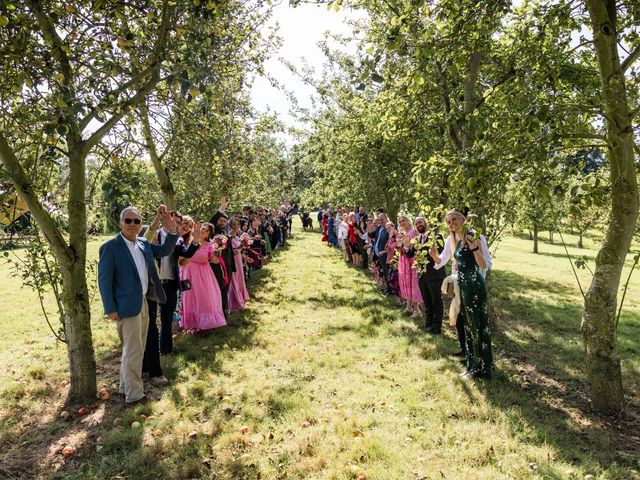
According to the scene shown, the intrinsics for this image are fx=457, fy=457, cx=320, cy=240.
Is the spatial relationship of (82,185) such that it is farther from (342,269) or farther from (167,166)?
(342,269)

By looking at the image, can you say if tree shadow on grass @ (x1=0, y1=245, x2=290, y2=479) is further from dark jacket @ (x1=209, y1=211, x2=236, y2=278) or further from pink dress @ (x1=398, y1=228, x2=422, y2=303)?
pink dress @ (x1=398, y1=228, x2=422, y2=303)

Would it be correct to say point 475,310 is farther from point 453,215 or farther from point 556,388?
point 556,388

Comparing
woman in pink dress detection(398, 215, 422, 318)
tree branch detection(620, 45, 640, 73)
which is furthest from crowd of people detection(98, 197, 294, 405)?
tree branch detection(620, 45, 640, 73)

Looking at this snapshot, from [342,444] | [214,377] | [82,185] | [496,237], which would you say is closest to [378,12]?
[496,237]

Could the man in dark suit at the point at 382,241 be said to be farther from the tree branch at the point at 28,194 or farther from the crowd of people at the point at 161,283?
the tree branch at the point at 28,194

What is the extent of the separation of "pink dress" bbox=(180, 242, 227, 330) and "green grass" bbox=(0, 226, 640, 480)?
0.36 m

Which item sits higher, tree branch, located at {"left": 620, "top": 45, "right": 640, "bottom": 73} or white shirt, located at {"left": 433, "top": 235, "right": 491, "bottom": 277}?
tree branch, located at {"left": 620, "top": 45, "right": 640, "bottom": 73}

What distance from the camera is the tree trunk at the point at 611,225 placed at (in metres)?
4.75

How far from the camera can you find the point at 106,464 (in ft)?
14.3

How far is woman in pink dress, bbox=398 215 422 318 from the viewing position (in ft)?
31.0

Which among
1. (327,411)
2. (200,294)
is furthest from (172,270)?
(327,411)

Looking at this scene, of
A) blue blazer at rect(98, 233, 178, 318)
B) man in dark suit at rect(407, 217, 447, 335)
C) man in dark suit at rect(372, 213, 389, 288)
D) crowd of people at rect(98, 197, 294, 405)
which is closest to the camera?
blue blazer at rect(98, 233, 178, 318)

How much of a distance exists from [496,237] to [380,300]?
10.8ft

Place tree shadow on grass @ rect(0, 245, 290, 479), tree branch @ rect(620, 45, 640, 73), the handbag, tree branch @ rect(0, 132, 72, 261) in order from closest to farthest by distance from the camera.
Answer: tree shadow on grass @ rect(0, 245, 290, 479) < tree branch @ rect(0, 132, 72, 261) < tree branch @ rect(620, 45, 640, 73) < the handbag
